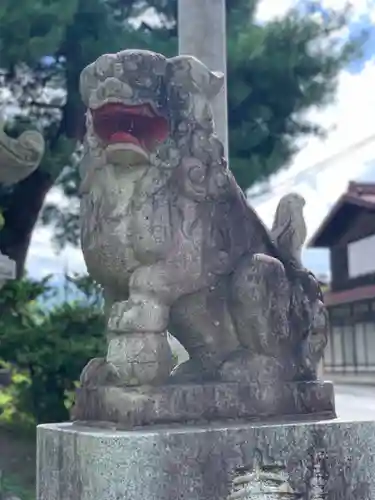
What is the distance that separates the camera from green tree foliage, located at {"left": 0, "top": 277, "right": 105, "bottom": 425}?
19.2ft

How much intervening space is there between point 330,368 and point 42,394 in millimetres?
14745

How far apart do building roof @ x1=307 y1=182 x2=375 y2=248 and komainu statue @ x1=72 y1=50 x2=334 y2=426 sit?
1520cm

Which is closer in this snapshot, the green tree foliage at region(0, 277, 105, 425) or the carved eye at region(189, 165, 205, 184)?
the carved eye at region(189, 165, 205, 184)

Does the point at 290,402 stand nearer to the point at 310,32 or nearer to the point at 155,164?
the point at 155,164

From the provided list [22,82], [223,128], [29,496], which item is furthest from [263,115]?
[29,496]

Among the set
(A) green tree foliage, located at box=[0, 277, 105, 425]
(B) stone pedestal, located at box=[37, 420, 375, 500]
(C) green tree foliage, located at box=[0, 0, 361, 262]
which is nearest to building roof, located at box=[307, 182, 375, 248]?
(C) green tree foliage, located at box=[0, 0, 361, 262]

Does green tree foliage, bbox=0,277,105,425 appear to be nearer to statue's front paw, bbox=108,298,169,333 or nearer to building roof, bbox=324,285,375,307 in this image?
statue's front paw, bbox=108,298,169,333

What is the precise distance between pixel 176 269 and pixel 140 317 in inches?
7.2

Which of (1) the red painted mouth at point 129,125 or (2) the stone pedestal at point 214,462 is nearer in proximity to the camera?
(2) the stone pedestal at point 214,462

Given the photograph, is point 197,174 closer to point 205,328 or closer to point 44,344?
point 205,328

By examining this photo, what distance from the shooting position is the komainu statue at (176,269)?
7.00 feet

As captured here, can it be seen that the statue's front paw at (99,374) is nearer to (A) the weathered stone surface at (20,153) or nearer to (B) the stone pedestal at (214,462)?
(B) the stone pedestal at (214,462)

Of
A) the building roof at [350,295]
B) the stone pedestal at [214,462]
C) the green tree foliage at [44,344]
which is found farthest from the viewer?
the building roof at [350,295]

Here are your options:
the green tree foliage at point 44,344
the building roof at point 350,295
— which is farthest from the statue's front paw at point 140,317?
the building roof at point 350,295
